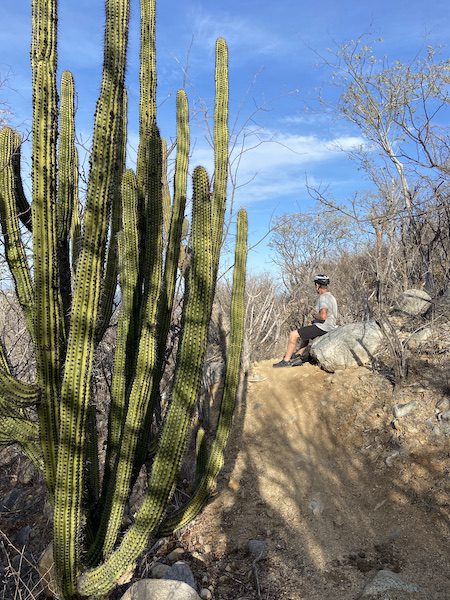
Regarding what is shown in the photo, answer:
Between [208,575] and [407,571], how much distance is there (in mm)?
1674

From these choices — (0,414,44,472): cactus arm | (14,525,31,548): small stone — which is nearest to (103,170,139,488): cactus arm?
(0,414,44,472): cactus arm

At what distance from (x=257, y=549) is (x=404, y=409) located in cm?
232

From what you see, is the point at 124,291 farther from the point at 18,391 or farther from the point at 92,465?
the point at 92,465

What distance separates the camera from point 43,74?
9.55 ft

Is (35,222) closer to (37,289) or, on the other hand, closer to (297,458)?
(37,289)

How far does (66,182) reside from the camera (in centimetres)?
374

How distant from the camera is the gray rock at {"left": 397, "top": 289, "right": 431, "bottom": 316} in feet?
25.9

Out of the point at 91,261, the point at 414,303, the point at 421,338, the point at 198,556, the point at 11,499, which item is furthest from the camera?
the point at 414,303

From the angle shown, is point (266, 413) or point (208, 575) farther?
point (266, 413)

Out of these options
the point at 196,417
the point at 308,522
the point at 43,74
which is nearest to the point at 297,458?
the point at 308,522

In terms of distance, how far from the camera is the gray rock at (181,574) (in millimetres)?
4043

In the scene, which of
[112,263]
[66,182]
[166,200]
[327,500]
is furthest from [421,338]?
[66,182]

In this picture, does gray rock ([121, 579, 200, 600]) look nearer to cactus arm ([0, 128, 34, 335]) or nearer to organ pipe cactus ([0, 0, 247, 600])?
organ pipe cactus ([0, 0, 247, 600])

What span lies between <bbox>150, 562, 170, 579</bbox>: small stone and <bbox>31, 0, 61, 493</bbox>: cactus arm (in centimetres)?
202
